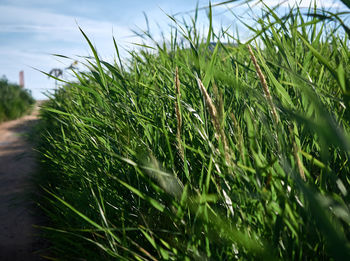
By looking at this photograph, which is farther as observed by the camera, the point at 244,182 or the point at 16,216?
the point at 16,216

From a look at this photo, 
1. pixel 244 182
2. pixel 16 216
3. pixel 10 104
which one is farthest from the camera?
pixel 10 104

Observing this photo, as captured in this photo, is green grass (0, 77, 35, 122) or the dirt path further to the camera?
green grass (0, 77, 35, 122)

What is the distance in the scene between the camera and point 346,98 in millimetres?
676

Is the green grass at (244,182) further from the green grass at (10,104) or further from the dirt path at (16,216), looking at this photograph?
the green grass at (10,104)

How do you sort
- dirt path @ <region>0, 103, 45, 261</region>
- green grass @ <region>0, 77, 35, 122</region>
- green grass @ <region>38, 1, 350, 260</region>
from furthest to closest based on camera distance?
green grass @ <region>0, 77, 35, 122</region> → dirt path @ <region>0, 103, 45, 261</region> → green grass @ <region>38, 1, 350, 260</region>

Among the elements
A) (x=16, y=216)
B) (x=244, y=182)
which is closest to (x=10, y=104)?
(x=16, y=216)

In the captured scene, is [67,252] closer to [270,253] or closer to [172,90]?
[172,90]

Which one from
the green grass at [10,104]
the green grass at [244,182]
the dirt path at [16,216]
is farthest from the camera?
the green grass at [10,104]

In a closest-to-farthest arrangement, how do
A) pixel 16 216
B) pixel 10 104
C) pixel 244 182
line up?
pixel 244 182 < pixel 16 216 < pixel 10 104

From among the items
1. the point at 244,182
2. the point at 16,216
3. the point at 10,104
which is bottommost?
the point at 16,216

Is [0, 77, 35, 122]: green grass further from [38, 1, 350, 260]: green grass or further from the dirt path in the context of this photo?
[38, 1, 350, 260]: green grass

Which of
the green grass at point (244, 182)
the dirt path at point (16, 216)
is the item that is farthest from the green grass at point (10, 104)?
the green grass at point (244, 182)

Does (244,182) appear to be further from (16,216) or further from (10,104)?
(10,104)

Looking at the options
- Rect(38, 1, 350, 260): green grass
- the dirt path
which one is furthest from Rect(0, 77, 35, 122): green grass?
Rect(38, 1, 350, 260): green grass
